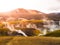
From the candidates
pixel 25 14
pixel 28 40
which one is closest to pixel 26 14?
pixel 25 14

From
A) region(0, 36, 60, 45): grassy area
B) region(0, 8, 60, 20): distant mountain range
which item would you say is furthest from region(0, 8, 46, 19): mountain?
region(0, 36, 60, 45): grassy area

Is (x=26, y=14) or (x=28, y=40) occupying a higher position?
(x=26, y=14)

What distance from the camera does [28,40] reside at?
52.2 inches

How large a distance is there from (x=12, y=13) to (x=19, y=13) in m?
0.07

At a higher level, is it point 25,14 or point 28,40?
point 25,14

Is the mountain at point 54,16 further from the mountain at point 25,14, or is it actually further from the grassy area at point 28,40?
the grassy area at point 28,40

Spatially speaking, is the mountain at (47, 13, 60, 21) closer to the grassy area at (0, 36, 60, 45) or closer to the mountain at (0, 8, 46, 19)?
the mountain at (0, 8, 46, 19)

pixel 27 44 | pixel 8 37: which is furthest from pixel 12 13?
pixel 27 44

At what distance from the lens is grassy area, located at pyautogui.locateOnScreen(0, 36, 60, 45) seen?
4.29 ft

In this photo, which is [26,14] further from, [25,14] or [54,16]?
[54,16]

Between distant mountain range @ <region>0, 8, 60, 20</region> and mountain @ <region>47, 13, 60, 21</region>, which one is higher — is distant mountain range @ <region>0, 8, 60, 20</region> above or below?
above

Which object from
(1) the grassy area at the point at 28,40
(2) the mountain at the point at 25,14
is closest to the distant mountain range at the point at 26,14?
(2) the mountain at the point at 25,14

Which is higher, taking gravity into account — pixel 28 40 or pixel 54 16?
pixel 54 16

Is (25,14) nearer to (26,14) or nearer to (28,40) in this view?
(26,14)
